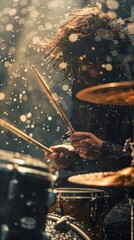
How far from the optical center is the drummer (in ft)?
11.1

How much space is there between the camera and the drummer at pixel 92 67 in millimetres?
3391

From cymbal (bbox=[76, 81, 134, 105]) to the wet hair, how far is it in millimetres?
1720

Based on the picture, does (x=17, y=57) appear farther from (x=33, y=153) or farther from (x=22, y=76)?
(x=33, y=153)

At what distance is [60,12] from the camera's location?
769cm

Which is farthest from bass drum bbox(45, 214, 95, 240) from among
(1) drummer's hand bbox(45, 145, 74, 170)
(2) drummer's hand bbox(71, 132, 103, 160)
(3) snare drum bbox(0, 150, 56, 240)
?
(1) drummer's hand bbox(45, 145, 74, 170)

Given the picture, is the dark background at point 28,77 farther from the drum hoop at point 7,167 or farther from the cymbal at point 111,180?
the drum hoop at point 7,167

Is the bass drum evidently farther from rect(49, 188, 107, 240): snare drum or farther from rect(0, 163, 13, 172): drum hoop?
rect(0, 163, 13, 172): drum hoop

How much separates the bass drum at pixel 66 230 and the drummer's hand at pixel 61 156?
1.11m

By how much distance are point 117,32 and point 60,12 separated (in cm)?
420

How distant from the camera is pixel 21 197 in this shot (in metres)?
1.27

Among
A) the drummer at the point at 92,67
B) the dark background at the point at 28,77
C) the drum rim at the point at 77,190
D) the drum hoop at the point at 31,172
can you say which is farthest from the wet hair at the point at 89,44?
the dark background at the point at 28,77

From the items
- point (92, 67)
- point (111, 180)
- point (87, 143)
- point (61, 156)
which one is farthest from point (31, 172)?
point (92, 67)

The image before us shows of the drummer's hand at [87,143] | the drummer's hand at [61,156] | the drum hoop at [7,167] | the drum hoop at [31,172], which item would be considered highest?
the drum hoop at [7,167]

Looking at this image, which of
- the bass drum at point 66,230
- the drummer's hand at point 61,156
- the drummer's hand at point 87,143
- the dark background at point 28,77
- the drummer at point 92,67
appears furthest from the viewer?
the dark background at point 28,77
